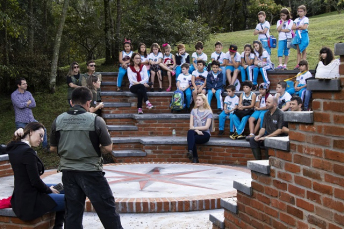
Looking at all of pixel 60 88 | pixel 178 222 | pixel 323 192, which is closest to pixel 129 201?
pixel 178 222

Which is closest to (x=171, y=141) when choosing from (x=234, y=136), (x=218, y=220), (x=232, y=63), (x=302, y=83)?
(x=234, y=136)

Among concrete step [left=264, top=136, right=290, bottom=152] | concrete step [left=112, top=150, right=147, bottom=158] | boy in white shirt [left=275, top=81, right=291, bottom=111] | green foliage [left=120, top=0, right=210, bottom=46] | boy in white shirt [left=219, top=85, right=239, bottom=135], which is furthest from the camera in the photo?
green foliage [left=120, top=0, right=210, bottom=46]

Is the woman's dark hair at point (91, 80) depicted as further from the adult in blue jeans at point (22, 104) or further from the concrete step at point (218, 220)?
the concrete step at point (218, 220)

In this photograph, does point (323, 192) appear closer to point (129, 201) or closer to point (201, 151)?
point (129, 201)

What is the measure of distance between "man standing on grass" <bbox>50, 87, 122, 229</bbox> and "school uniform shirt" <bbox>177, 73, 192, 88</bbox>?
7.35 m

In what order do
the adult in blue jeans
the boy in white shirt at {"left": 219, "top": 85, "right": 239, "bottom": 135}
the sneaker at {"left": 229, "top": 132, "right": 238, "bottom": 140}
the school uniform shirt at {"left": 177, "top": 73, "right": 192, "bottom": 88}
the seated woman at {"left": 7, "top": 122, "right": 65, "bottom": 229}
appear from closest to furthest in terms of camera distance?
the seated woman at {"left": 7, "top": 122, "right": 65, "bottom": 229}, the sneaker at {"left": 229, "top": 132, "right": 238, "bottom": 140}, the boy in white shirt at {"left": 219, "top": 85, "right": 239, "bottom": 135}, the adult in blue jeans, the school uniform shirt at {"left": 177, "top": 73, "right": 192, "bottom": 88}

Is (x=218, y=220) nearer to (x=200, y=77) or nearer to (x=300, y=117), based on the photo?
(x=300, y=117)

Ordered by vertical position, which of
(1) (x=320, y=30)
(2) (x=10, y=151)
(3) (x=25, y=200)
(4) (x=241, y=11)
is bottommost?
(3) (x=25, y=200)

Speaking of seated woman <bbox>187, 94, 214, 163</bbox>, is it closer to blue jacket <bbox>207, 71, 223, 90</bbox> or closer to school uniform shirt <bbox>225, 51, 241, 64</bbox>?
blue jacket <bbox>207, 71, 223, 90</bbox>

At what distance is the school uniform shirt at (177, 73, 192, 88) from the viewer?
12.1 metres

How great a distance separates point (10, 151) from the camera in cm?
499

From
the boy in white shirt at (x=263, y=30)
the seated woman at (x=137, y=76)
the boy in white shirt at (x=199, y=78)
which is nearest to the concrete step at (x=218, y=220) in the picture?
the boy in white shirt at (x=199, y=78)

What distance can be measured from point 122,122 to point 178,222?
6.50 m

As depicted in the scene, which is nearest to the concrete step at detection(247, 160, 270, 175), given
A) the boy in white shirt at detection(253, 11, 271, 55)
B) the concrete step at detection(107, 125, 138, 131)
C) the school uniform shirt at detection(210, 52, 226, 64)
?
the concrete step at detection(107, 125, 138, 131)
